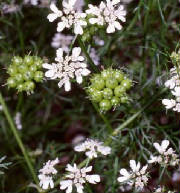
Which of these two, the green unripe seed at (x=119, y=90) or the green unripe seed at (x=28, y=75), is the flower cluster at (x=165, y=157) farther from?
the green unripe seed at (x=28, y=75)

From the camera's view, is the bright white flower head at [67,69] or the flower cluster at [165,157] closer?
the bright white flower head at [67,69]

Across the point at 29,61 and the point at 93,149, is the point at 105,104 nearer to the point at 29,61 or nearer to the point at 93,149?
the point at 93,149

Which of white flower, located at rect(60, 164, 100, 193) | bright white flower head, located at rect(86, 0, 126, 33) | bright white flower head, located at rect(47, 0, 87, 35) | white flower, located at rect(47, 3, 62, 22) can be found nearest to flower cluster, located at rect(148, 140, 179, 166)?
white flower, located at rect(60, 164, 100, 193)

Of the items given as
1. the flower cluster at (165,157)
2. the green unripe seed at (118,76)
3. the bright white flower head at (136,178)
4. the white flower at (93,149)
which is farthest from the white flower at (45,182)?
the green unripe seed at (118,76)

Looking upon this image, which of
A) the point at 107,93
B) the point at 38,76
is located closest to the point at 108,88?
the point at 107,93

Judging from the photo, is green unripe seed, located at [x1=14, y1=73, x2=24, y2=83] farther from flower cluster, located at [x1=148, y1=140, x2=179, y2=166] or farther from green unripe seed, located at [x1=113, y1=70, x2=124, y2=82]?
flower cluster, located at [x1=148, y1=140, x2=179, y2=166]
